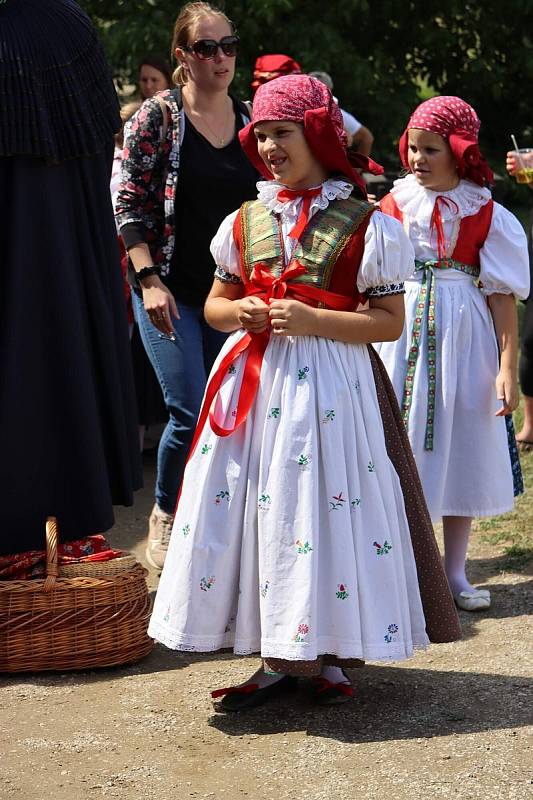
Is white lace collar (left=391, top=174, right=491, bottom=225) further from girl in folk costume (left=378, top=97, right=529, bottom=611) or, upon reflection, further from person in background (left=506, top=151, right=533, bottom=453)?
person in background (left=506, top=151, right=533, bottom=453)

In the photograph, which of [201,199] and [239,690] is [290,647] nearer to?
[239,690]

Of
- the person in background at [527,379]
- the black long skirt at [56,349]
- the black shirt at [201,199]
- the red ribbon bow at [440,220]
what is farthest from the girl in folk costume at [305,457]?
the person in background at [527,379]

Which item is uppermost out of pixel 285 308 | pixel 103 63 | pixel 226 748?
pixel 103 63

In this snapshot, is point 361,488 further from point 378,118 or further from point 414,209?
point 378,118

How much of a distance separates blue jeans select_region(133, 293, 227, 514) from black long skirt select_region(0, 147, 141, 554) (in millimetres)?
616

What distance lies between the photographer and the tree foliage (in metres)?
11.6

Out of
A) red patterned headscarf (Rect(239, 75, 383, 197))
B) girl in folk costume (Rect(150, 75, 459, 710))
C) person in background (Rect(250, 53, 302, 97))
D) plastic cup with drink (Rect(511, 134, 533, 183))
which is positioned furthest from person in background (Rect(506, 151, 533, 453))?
red patterned headscarf (Rect(239, 75, 383, 197))

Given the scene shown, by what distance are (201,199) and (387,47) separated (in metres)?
9.51

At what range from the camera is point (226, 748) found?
347cm

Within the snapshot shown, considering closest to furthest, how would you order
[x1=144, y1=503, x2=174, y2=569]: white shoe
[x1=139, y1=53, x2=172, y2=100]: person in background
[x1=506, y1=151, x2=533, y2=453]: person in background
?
[x1=144, y1=503, x2=174, y2=569]: white shoe, [x1=506, y1=151, x2=533, y2=453]: person in background, [x1=139, y1=53, x2=172, y2=100]: person in background

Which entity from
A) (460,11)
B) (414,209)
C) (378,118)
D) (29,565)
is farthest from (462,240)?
(460,11)

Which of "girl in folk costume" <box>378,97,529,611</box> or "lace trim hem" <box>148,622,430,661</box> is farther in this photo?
"girl in folk costume" <box>378,97,529,611</box>

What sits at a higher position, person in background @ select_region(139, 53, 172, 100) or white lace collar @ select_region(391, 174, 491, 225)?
person in background @ select_region(139, 53, 172, 100)

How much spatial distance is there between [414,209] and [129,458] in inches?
51.9
